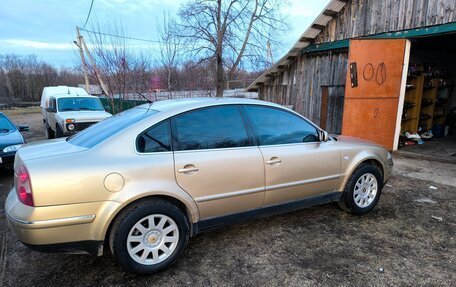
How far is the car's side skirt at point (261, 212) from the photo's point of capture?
122 inches

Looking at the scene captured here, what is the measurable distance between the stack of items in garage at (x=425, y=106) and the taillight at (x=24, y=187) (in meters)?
9.23

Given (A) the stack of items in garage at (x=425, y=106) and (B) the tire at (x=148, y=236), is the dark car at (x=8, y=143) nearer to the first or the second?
(B) the tire at (x=148, y=236)

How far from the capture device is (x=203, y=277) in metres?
2.86

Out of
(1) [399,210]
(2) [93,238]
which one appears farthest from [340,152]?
(2) [93,238]

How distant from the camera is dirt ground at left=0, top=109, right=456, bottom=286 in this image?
9.23 ft

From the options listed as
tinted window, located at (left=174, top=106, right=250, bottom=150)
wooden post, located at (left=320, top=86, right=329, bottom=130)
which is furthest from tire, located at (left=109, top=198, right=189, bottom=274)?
wooden post, located at (left=320, top=86, right=329, bottom=130)

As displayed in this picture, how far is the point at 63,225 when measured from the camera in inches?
97.1

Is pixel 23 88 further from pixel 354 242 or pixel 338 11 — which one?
pixel 354 242

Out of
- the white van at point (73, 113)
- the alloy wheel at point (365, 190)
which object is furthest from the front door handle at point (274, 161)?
the white van at point (73, 113)

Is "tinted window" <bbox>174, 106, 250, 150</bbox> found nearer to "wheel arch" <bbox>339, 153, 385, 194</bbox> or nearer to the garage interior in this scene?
"wheel arch" <bbox>339, 153, 385, 194</bbox>

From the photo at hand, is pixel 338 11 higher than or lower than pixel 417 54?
higher

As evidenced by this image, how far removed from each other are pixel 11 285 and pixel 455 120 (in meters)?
13.0

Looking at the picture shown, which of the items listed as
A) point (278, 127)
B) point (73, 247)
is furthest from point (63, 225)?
point (278, 127)

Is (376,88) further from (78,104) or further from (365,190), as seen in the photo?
(78,104)
